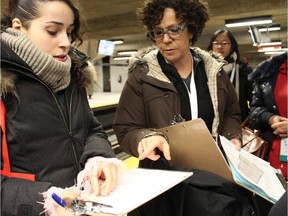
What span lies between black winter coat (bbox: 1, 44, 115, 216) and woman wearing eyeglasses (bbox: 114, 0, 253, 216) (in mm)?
283

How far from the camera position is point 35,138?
3.19ft

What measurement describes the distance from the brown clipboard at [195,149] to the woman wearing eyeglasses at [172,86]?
Answer: 2.9 inches

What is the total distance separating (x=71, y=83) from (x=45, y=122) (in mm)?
246

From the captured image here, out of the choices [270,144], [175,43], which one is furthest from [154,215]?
[270,144]

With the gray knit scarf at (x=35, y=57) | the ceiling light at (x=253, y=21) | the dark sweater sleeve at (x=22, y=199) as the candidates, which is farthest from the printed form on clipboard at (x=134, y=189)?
the ceiling light at (x=253, y=21)

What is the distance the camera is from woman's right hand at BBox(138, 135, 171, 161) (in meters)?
1.08

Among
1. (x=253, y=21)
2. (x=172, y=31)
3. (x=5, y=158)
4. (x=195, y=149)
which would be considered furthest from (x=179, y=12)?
(x=253, y=21)

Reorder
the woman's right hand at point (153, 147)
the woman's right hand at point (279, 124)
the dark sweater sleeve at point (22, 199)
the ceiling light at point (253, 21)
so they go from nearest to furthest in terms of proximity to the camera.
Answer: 1. the dark sweater sleeve at point (22, 199)
2. the woman's right hand at point (153, 147)
3. the woman's right hand at point (279, 124)
4. the ceiling light at point (253, 21)

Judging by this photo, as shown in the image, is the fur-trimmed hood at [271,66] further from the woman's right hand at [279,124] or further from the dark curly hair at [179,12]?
the dark curly hair at [179,12]

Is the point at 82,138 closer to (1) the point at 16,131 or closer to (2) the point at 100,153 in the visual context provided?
(2) the point at 100,153

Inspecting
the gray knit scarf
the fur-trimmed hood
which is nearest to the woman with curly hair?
the gray knit scarf

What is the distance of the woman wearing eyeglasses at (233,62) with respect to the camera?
306cm

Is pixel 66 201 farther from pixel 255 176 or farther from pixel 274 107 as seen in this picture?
pixel 274 107

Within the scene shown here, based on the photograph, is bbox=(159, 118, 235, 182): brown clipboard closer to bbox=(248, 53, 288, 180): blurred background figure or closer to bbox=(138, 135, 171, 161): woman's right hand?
bbox=(138, 135, 171, 161): woman's right hand
